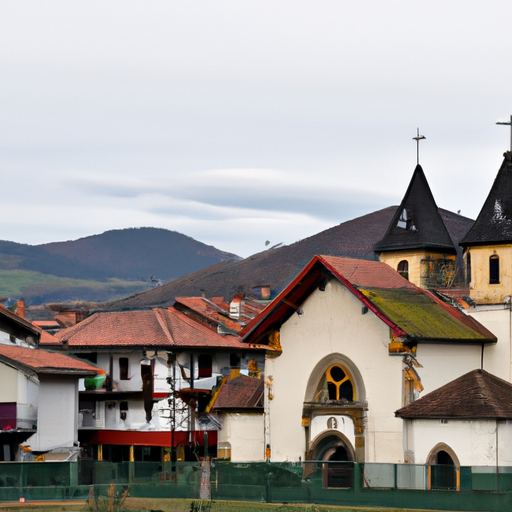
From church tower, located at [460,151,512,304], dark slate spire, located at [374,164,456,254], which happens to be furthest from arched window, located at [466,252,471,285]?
dark slate spire, located at [374,164,456,254]

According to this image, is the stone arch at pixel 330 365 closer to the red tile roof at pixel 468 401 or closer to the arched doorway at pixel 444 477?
the red tile roof at pixel 468 401

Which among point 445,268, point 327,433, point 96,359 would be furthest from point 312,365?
point 96,359

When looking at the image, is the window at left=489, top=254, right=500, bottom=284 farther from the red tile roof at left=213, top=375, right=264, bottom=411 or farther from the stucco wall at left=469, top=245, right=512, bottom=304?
the red tile roof at left=213, top=375, right=264, bottom=411

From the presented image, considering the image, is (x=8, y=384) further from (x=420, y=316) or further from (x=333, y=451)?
(x=420, y=316)

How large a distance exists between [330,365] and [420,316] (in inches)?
160

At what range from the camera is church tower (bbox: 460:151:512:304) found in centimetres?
4572

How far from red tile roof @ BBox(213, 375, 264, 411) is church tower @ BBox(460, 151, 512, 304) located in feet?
33.6

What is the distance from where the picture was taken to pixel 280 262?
474 ft

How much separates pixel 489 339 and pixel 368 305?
5.00 metres

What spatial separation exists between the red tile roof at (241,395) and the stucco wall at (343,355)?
3.89 m

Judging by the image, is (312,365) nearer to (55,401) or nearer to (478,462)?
(478,462)

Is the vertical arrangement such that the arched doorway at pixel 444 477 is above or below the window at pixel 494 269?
below

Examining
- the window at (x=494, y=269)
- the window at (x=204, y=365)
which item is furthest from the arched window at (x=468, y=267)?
the window at (x=204, y=365)

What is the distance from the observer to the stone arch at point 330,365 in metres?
44.2
